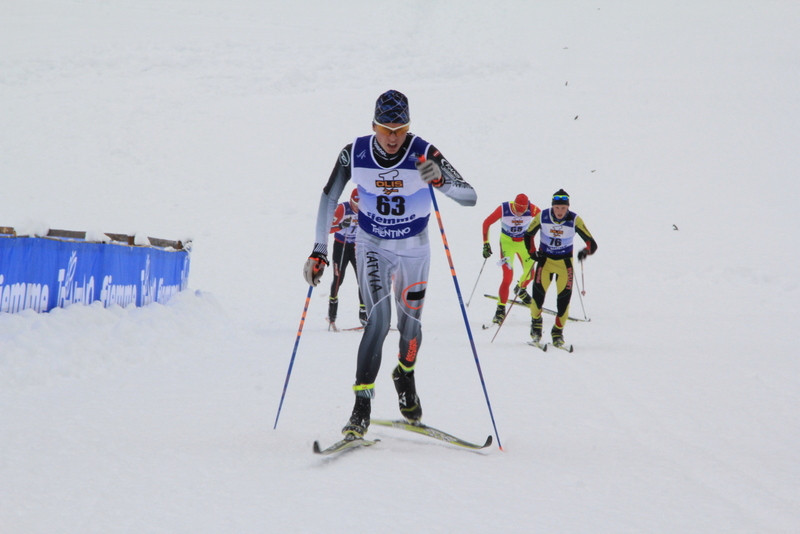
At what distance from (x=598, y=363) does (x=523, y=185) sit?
55.1 ft

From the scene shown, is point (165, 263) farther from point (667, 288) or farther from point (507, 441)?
point (667, 288)

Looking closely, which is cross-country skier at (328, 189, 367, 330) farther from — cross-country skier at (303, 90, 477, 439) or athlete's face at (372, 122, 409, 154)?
athlete's face at (372, 122, 409, 154)

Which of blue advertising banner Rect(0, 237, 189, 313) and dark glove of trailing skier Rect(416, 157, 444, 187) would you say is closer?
dark glove of trailing skier Rect(416, 157, 444, 187)

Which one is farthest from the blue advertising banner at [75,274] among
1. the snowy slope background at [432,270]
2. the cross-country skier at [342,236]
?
the cross-country skier at [342,236]

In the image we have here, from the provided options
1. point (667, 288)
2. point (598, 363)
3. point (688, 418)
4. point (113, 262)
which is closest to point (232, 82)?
point (667, 288)

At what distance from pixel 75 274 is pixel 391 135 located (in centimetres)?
463

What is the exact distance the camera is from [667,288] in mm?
17812

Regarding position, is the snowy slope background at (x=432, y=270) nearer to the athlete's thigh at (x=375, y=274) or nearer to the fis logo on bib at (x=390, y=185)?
the athlete's thigh at (x=375, y=274)

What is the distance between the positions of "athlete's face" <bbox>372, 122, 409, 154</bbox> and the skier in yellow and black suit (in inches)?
230

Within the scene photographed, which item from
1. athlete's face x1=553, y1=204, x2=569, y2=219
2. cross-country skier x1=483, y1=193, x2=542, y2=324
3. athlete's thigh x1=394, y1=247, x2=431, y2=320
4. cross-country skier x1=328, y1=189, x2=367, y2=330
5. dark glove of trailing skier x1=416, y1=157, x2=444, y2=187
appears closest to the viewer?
dark glove of trailing skier x1=416, y1=157, x2=444, y2=187

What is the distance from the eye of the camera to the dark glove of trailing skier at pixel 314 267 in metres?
4.80

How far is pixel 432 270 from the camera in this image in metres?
20.0

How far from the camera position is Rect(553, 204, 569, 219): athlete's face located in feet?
33.2

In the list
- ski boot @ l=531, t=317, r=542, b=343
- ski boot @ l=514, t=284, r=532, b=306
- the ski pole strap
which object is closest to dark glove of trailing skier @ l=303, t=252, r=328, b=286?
the ski pole strap
